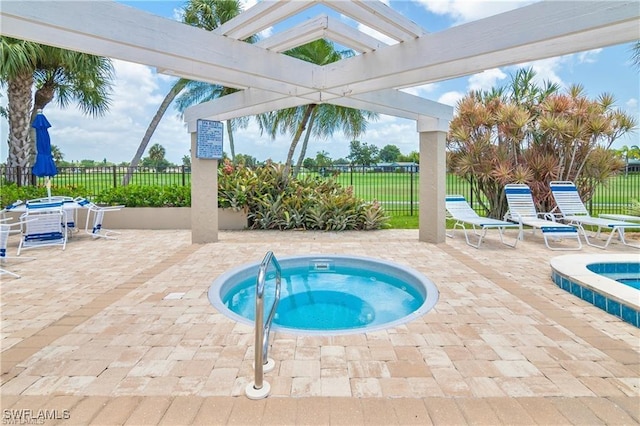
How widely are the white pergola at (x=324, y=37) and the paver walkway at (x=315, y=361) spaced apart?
293 centimetres

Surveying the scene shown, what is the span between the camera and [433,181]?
843 centimetres

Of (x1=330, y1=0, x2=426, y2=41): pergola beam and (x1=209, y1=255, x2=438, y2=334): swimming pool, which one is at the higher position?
(x1=330, y1=0, x2=426, y2=41): pergola beam

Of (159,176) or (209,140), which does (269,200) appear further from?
(159,176)

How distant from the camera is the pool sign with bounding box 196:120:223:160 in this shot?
8.36 meters

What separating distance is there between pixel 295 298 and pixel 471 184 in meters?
8.57

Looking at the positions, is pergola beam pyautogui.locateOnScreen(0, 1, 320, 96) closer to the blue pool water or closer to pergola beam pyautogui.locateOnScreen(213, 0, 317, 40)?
pergola beam pyautogui.locateOnScreen(213, 0, 317, 40)

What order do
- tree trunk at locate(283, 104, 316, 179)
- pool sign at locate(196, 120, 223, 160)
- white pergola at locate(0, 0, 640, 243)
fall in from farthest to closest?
tree trunk at locate(283, 104, 316, 179)
pool sign at locate(196, 120, 223, 160)
white pergola at locate(0, 0, 640, 243)

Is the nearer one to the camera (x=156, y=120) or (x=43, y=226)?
(x=43, y=226)

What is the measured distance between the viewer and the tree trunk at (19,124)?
39.0 ft

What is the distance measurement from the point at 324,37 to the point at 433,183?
14.2ft

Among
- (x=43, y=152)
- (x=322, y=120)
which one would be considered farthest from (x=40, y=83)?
(x=322, y=120)

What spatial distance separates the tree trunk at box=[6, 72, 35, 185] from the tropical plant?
13.5 meters

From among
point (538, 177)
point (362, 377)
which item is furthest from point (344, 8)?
point (538, 177)

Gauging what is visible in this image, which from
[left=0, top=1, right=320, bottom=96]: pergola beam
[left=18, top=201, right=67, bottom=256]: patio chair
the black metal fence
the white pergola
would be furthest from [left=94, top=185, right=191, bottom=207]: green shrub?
[left=0, top=1, right=320, bottom=96]: pergola beam
